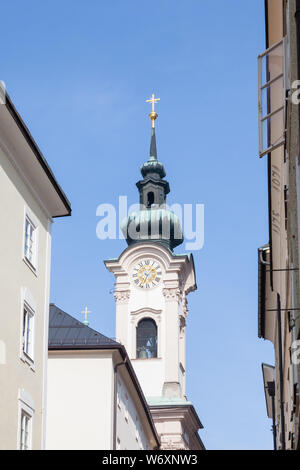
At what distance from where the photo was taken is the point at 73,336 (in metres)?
36.4

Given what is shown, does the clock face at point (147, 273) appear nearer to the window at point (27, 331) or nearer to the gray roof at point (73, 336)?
the gray roof at point (73, 336)

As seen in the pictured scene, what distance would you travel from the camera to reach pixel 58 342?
3572 centimetres

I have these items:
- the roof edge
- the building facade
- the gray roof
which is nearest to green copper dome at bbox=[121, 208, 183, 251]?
the gray roof

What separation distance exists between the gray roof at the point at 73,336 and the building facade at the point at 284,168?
22.6 feet

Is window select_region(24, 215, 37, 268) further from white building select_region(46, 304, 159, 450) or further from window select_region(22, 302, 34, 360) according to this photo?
white building select_region(46, 304, 159, 450)

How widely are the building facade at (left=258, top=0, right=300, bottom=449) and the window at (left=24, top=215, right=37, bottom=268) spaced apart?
5.04 metres

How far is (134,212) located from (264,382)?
3728 cm

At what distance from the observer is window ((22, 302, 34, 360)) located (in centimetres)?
2189

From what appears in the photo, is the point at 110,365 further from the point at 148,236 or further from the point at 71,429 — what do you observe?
the point at 148,236

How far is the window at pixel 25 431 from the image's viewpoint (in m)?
21.3

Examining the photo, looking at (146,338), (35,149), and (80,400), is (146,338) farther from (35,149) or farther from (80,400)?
(35,149)

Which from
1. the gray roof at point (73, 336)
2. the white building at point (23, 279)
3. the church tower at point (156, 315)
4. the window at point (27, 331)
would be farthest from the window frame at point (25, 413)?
the church tower at point (156, 315)
